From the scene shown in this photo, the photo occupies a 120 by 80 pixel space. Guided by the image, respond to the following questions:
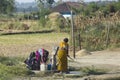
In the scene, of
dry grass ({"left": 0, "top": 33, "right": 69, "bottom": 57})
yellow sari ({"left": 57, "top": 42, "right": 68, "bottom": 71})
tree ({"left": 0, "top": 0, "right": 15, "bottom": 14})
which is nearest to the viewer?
yellow sari ({"left": 57, "top": 42, "right": 68, "bottom": 71})

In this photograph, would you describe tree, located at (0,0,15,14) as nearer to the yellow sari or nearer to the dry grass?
the dry grass

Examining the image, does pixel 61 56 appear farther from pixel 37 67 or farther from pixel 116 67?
pixel 116 67

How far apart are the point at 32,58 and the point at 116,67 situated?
3.88 meters

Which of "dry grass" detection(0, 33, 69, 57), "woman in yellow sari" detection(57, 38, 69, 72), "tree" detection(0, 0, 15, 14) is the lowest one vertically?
"dry grass" detection(0, 33, 69, 57)

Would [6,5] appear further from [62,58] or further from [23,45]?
[62,58]

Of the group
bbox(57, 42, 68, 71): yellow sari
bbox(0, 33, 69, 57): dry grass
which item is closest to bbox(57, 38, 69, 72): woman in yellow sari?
bbox(57, 42, 68, 71): yellow sari

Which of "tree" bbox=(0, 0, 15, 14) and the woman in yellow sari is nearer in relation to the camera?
the woman in yellow sari

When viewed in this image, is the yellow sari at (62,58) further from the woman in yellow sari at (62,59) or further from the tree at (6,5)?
the tree at (6,5)

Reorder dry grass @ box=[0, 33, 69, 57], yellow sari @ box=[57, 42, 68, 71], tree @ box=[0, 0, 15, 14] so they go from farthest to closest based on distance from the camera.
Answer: tree @ box=[0, 0, 15, 14]
dry grass @ box=[0, 33, 69, 57]
yellow sari @ box=[57, 42, 68, 71]

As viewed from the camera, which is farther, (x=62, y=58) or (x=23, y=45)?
(x=23, y=45)

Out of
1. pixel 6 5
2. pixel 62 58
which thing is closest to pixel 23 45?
pixel 62 58

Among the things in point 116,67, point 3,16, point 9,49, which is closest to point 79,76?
point 116,67

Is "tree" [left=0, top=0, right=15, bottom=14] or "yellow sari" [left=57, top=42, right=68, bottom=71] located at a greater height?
"tree" [left=0, top=0, right=15, bottom=14]

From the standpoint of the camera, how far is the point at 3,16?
301 feet
